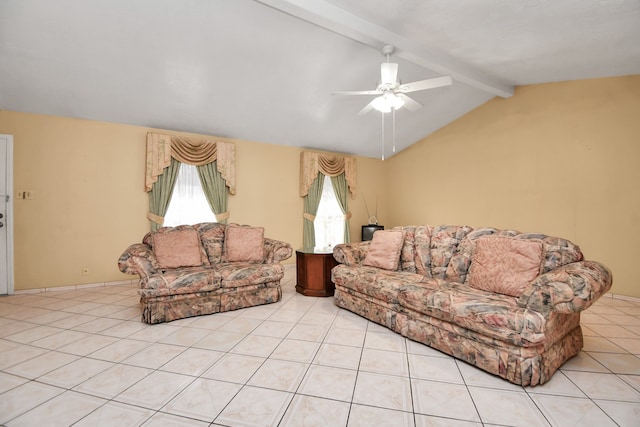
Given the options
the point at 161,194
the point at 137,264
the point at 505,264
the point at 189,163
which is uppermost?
the point at 189,163

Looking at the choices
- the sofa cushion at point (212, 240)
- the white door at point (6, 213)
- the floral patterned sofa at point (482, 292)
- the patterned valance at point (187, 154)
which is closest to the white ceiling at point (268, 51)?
the patterned valance at point (187, 154)

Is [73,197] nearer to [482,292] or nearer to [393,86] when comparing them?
[393,86]

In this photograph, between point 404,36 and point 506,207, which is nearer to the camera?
point 404,36

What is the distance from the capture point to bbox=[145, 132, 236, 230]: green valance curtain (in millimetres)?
4528

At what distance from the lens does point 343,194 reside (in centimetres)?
649

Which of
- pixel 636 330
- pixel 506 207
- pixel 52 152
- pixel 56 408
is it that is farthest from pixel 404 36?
pixel 52 152

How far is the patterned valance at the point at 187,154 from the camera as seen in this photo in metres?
4.50

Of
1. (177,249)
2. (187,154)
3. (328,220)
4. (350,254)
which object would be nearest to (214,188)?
(187,154)

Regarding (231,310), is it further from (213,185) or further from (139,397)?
(213,185)

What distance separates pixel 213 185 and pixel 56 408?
3.70m

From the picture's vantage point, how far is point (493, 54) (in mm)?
3584

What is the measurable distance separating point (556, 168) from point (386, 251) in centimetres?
316

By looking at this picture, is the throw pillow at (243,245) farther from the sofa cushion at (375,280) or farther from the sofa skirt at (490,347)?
the sofa skirt at (490,347)

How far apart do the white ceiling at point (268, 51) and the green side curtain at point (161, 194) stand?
0.76 meters
